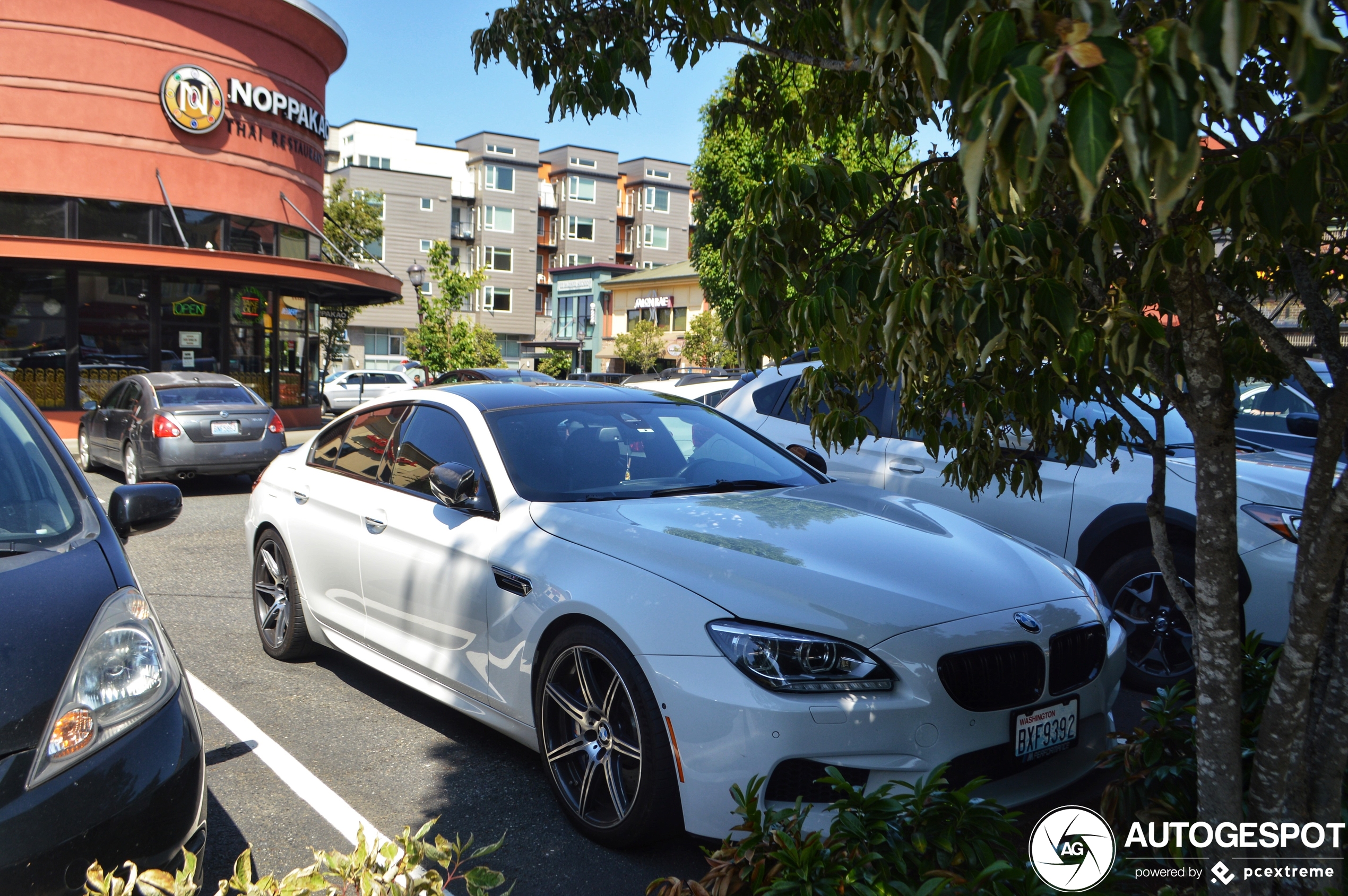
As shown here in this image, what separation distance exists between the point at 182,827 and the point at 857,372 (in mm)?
2278

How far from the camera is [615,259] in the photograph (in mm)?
79000

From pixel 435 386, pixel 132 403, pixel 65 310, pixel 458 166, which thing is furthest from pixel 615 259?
pixel 435 386

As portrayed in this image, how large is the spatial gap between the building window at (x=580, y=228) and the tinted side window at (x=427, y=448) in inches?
2822

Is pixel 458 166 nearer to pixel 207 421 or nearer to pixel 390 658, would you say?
pixel 207 421

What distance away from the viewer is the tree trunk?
223 cm

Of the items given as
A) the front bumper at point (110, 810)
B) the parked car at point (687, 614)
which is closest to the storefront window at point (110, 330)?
the parked car at point (687, 614)

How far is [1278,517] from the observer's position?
190 inches

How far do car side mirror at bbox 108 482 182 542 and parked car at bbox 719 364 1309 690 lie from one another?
2576 mm

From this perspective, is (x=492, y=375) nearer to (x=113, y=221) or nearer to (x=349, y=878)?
(x=113, y=221)

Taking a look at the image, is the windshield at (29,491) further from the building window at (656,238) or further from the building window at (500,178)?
the building window at (656,238)

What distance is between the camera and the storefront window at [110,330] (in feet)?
68.6

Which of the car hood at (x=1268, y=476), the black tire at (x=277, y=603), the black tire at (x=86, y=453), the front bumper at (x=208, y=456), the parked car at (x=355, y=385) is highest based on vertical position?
the car hood at (x=1268, y=476)

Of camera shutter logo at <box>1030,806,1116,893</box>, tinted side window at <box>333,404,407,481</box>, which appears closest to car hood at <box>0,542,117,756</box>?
tinted side window at <box>333,404,407,481</box>

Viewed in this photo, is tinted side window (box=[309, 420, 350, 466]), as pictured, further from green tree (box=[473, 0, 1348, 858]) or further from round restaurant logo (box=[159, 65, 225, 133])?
round restaurant logo (box=[159, 65, 225, 133])
